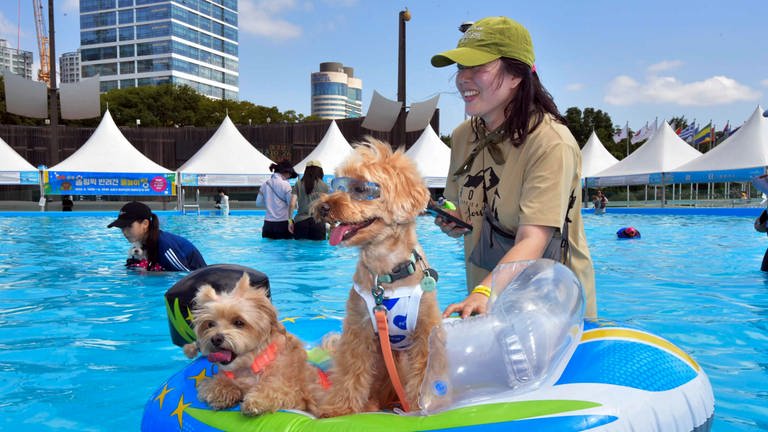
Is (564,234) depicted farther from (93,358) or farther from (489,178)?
(93,358)

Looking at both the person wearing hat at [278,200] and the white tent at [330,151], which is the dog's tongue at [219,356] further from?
the white tent at [330,151]

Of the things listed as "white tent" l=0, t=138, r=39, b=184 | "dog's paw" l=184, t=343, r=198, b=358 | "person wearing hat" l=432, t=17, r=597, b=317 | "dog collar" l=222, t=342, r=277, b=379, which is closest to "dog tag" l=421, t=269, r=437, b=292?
"person wearing hat" l=432, t=17, r=597, b=317

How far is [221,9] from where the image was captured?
11900cm

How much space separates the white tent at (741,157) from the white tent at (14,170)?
29193 millimetres

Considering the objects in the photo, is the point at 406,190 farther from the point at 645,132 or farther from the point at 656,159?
the point at 645,132

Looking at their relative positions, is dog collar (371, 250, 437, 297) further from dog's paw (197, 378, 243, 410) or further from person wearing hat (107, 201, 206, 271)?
person wearing hat (107, 201, 206, 271)

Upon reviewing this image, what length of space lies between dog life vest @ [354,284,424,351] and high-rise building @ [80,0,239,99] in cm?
11064

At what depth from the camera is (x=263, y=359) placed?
A: 8.64 ft

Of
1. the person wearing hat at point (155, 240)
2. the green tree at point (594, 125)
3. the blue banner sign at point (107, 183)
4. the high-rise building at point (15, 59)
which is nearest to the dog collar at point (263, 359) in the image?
the person wearing hat at point (155, 240)

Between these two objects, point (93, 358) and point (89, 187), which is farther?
point (89, 187)

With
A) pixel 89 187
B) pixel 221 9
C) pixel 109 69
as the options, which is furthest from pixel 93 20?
pixel 89 187

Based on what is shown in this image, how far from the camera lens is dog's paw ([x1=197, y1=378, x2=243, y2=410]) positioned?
243cm

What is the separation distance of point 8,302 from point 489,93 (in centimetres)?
685

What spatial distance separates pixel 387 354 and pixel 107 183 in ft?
80.7
